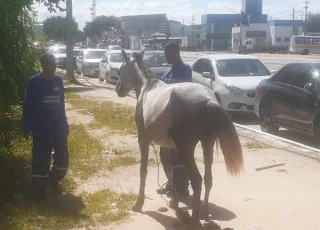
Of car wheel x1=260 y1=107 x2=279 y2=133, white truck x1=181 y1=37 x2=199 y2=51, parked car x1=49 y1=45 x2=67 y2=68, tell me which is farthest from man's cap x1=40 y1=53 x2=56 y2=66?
white truck x1=181 y1=37 x2=199 y2=51

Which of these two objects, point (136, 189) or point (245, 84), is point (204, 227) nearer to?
point (136, 189)

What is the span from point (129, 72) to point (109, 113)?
7691 mm

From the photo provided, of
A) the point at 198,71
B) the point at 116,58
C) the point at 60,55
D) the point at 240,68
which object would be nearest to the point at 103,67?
the point at 116,58

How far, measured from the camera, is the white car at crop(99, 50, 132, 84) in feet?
86.1

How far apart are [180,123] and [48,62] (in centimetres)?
220

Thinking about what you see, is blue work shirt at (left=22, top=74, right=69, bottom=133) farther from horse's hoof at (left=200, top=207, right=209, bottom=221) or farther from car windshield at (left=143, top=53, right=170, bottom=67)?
car windshield at (left=143, top=53, right=170, bottom=67)

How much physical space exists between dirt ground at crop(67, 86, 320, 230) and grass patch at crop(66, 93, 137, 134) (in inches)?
129

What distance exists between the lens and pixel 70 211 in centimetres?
657

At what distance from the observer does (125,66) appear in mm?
7312

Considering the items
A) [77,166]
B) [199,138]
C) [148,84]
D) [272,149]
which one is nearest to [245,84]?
[272,149]

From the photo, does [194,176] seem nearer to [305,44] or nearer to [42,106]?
[42,106]

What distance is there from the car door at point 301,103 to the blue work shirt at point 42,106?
542 centimetres

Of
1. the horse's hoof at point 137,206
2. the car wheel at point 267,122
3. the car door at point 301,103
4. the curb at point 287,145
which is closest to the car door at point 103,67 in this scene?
the car wheel at point 267,122

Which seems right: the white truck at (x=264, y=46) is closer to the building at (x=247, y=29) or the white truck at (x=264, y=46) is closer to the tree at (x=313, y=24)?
the building at (x=247, y=29)
